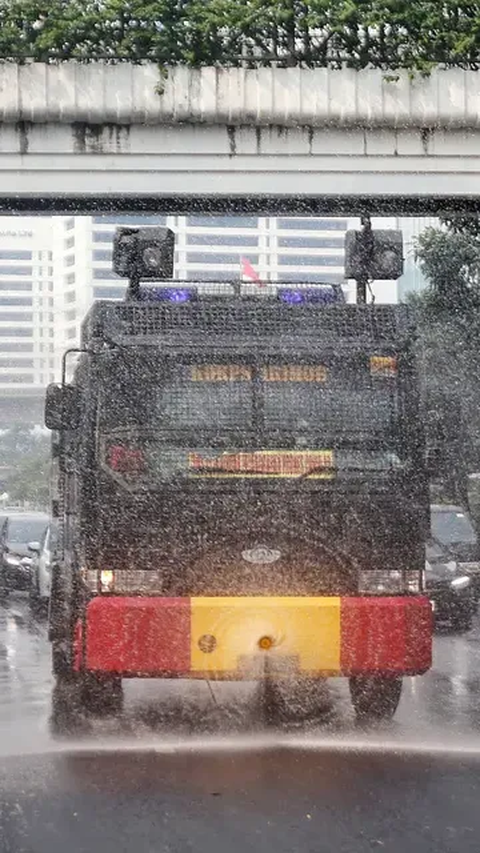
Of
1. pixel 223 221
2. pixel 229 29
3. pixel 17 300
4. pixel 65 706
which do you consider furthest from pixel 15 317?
pixel 65 706

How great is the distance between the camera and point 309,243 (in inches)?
586

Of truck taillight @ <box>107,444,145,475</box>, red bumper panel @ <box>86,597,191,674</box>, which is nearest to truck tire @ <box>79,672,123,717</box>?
red bumper panel @ <box>86,597,191,674</box>

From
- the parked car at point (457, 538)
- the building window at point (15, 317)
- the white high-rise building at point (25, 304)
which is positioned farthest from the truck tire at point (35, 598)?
the parked car at point (457, 538)

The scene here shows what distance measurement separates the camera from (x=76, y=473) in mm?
8781

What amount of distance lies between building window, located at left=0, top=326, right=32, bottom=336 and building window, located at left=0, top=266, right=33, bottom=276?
110 cm

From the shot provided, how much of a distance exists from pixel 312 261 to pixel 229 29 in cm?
229

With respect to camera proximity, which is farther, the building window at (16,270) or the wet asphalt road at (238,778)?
the building window at (16,270)

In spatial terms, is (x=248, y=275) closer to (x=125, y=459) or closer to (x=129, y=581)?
(x=125, y=459)

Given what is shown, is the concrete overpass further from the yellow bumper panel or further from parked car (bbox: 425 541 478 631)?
the yellow bumper panel

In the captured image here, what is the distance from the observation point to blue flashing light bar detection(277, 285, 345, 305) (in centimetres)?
894

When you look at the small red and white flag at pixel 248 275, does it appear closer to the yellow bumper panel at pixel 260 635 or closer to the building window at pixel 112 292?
the building window at pixel 112 292

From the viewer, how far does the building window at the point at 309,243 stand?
1486 centimetres

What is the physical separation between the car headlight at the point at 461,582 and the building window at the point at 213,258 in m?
4.07

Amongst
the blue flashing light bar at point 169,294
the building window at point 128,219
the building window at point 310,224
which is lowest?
the blue flashing light bar at point 169,294
